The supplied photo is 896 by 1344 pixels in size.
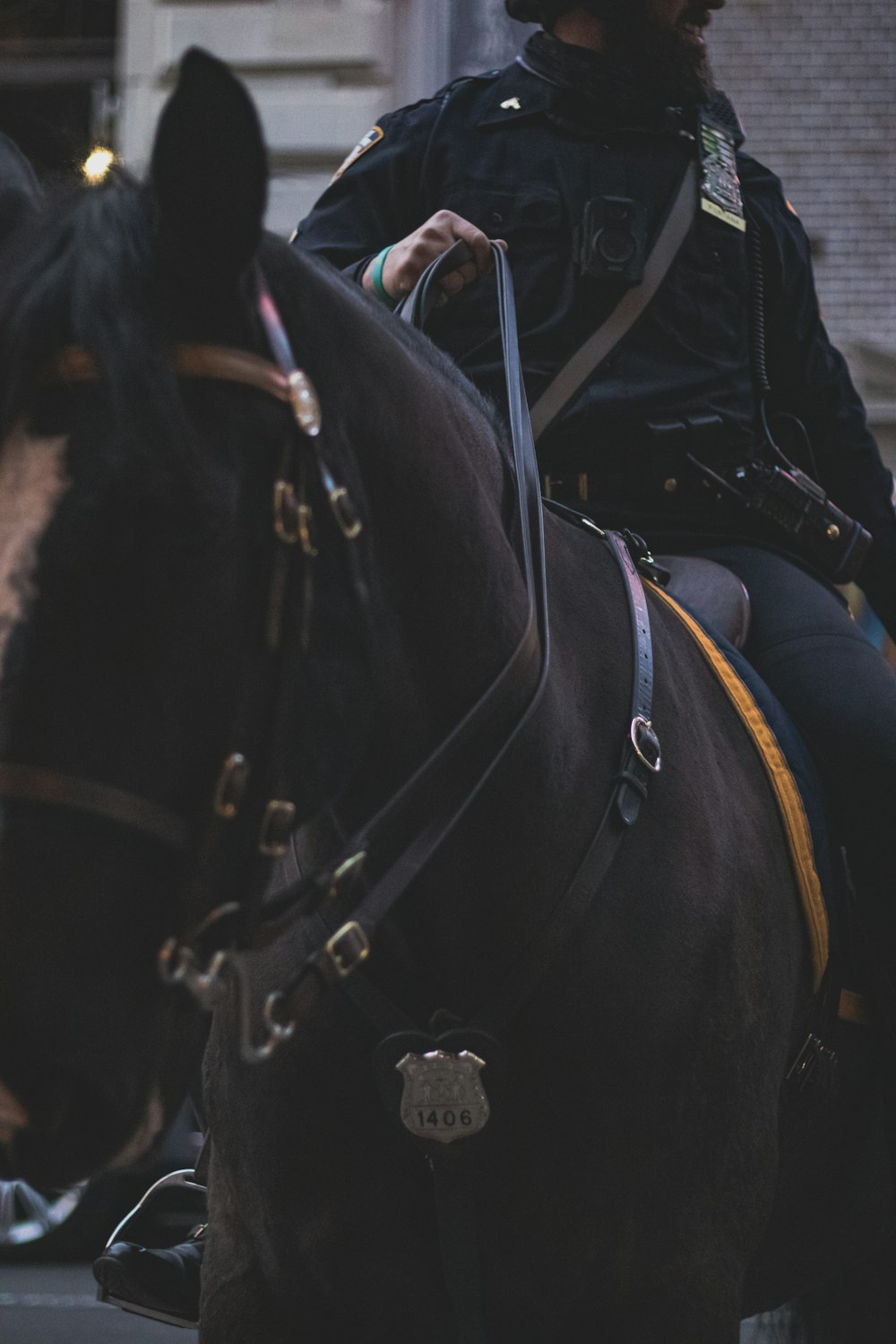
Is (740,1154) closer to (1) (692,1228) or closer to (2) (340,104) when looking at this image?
(1) (692,1228)

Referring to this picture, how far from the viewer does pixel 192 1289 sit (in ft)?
8.84

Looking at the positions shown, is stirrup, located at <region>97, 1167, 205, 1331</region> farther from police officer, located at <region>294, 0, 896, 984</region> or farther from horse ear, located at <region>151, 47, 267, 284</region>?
horse ear, located at <region>151, 47, 267, 284</region>

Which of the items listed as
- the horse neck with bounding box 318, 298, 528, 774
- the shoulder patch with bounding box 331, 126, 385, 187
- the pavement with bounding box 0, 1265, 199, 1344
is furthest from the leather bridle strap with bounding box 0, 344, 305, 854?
the pavement with bounding box 0, 1265, 199, 1344

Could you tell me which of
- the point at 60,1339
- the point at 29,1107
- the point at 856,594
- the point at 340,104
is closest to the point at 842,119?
the point at 340,104

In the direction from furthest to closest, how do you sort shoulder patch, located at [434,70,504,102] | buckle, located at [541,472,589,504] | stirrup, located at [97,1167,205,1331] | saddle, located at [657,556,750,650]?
shoulder patch, located at [434,70,504,102] < buckle, located at [541,472,589,504] < saddle, located at [657,556,750,650] < stirrup, located at [97,1167,205,1331]

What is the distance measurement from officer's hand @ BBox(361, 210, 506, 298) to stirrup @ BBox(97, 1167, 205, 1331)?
1365mm

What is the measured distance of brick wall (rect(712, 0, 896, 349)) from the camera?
1141cm

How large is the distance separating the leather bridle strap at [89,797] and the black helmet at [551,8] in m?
1.98

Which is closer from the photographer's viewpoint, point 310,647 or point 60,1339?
point 310,647

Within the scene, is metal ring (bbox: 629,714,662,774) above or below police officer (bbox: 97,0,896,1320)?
below

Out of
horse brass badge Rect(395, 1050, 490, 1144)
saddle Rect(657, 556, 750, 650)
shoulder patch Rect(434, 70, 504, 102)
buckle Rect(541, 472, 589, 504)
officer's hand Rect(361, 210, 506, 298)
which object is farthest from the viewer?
shoulder patch Rect(434, 70, 504, 102)

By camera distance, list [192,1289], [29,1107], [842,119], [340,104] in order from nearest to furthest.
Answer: [29,1107] < [192,1289] < [340,104] < [842,119]

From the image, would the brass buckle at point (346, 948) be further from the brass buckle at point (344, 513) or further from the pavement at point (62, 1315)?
the pavement at point (62, 1315)

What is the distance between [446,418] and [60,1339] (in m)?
4.54
